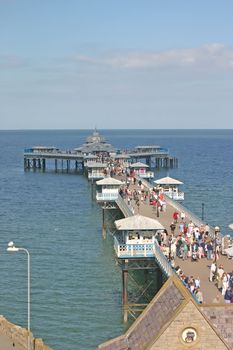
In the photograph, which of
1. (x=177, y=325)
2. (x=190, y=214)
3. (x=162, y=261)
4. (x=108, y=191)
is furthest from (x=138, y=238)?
(x=108, y=191)

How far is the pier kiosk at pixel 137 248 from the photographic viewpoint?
3391 cm

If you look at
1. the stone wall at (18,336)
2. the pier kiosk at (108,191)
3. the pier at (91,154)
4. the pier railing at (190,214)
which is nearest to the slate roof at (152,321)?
the stone wall at (18,336)

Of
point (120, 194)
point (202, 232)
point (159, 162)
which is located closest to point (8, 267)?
point (202, 232)

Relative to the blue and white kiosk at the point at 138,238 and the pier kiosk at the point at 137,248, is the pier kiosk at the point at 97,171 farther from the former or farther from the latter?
the blue and white kiosk at the point at 138,238

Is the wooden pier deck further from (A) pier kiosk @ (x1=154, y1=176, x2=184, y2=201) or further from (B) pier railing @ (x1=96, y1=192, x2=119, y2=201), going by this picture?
(B) pier railing @ (x1=96, y1=192, x2=119, y2=201)

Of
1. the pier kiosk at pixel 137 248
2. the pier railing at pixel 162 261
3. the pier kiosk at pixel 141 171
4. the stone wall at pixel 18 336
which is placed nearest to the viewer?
the stone wall at pixel 18 336

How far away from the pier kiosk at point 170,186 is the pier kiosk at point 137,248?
21052 millimetres

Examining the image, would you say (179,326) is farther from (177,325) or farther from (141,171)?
(141,171)

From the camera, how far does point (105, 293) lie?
123ft

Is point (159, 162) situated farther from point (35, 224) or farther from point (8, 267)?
point (8, 267)

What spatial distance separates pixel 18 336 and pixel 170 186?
115 ft

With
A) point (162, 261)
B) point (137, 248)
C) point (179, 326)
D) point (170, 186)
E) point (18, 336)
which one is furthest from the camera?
point (170, 186)

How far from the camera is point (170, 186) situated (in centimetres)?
6003

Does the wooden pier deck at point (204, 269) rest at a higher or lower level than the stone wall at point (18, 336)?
higher
